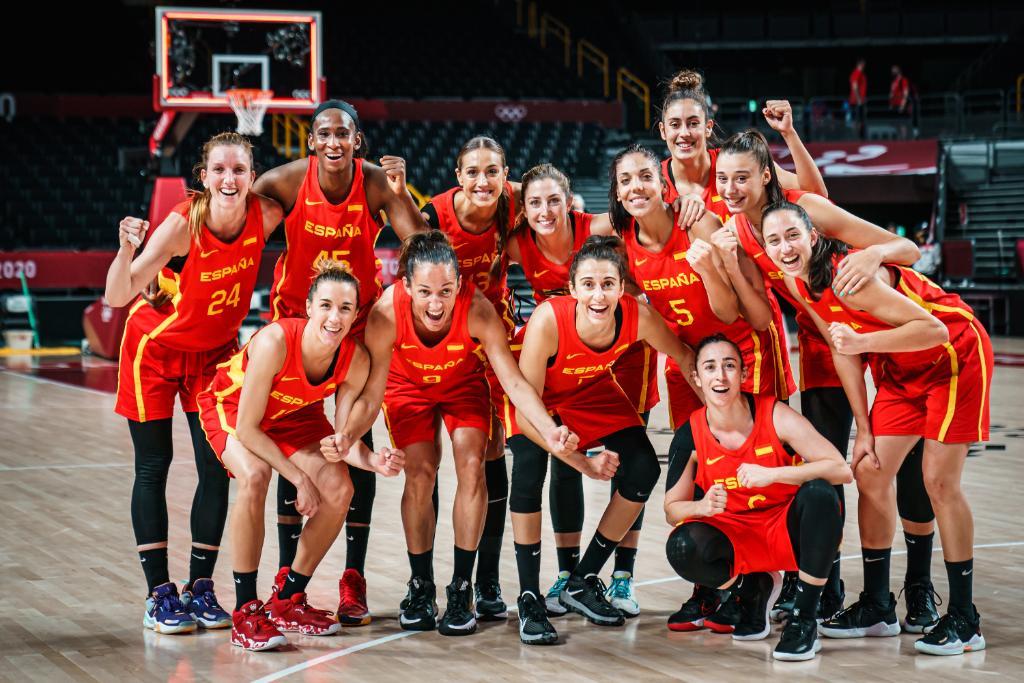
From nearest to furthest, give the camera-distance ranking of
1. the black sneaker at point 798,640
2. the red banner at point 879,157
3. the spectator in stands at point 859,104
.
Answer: the black sneaker at point 798,640 → the red banner at point 879,157 → the spectator in stands at point 859,104

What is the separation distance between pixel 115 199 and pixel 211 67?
3.92 m

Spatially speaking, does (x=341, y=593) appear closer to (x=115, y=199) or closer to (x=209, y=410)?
(x=209, y=410)

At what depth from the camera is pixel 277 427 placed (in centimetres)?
444

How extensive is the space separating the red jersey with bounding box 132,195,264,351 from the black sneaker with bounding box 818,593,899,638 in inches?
90.9

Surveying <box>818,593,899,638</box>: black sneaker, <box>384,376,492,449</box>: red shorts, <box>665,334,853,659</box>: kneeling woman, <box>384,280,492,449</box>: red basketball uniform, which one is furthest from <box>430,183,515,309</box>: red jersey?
<box>818,593,899,638</box>: black sneaker

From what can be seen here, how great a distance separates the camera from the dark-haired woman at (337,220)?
4.75m

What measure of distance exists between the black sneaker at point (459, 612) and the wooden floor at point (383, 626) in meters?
0.04

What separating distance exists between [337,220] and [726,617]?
6.71 ft

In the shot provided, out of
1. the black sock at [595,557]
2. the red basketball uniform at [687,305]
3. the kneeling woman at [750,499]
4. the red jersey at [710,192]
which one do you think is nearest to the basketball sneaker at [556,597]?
the black sock at [595,557]

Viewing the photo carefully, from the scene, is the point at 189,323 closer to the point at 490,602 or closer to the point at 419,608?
the point at 419,608

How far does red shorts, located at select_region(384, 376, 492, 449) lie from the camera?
464 centimetres

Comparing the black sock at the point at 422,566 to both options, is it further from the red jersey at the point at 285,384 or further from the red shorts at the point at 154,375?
the red shorts at the point at 154,375

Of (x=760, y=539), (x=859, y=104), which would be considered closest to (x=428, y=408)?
(x=760, y=539)

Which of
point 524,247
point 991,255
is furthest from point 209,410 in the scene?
point 991,255
